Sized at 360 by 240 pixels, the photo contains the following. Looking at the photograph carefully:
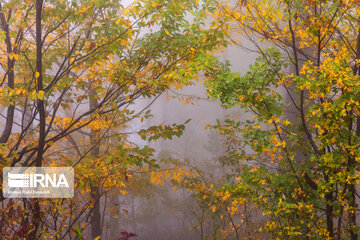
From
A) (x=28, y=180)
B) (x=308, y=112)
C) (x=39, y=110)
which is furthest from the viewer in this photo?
(x=28, y=180)

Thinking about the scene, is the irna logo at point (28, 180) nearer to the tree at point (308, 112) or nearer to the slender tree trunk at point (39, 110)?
the slender tree trunk at point (39, 110)

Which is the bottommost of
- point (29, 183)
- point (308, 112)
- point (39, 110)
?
point (29, 183)

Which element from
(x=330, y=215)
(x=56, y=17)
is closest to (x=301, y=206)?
(x=330, y=215)

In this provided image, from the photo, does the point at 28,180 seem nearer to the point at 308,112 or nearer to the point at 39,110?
the point at 39,110

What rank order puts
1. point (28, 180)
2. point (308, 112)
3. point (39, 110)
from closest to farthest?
1. point (39, 110)
2. point (308, 112)
3. point (28, 180)

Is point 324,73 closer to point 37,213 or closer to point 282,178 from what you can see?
point 282,178

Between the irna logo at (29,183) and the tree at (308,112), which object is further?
the irna logo at (29,183)

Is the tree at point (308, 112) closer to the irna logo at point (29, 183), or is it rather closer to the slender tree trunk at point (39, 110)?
the slender tree trunk at point (39, 110)

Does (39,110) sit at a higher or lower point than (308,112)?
higher

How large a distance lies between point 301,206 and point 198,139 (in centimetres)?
2905

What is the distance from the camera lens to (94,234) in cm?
726

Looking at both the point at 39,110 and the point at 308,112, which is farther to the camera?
the point at 308,112

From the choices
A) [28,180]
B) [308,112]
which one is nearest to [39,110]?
[28,180]

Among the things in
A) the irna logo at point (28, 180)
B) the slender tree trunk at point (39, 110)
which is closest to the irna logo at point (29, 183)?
the irna logo at point (28, 180)
